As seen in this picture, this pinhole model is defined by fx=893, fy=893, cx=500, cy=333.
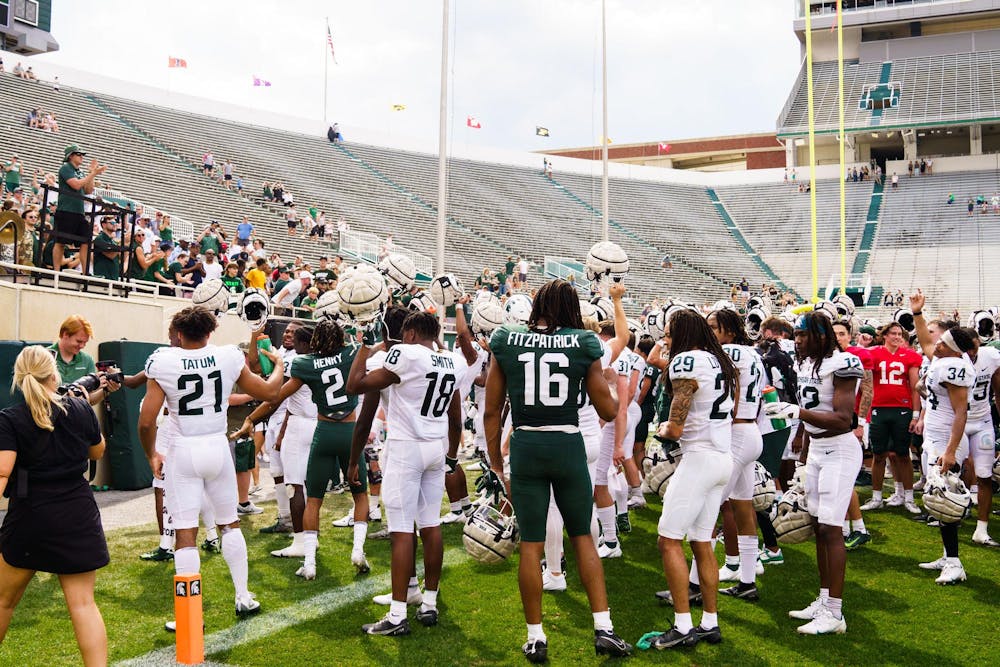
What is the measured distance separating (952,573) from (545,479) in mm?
3349

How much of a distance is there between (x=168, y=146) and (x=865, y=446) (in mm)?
26681

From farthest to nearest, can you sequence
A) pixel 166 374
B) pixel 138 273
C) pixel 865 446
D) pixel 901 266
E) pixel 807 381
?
1. pixel 901 266
2. pixel 138 273
3. pixel 865 446
4. pixel 807 381
5. pixel 166 374

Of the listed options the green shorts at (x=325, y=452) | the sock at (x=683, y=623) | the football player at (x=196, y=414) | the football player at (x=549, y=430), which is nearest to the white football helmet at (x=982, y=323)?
the sock at (x=683, y=623)

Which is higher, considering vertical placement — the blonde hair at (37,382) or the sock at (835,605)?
the blonde hair at (37,382)

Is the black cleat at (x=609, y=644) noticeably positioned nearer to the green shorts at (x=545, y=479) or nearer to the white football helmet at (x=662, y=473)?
the green shorts at (x=545, y=479)

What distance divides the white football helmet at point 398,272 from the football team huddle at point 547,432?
0.05 ft

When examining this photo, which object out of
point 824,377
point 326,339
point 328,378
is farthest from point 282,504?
point 824,377

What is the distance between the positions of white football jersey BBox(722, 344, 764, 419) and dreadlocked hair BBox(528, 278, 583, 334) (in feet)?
4.46

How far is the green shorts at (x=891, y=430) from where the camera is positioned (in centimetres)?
831

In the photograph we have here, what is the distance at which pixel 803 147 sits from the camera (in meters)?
46.3

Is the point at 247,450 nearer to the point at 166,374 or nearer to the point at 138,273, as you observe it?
the point at 166,374

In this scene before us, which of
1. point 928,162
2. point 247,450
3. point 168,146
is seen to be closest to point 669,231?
point 928,162

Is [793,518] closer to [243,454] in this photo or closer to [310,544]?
[310,544]

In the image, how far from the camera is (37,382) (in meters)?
3.90
